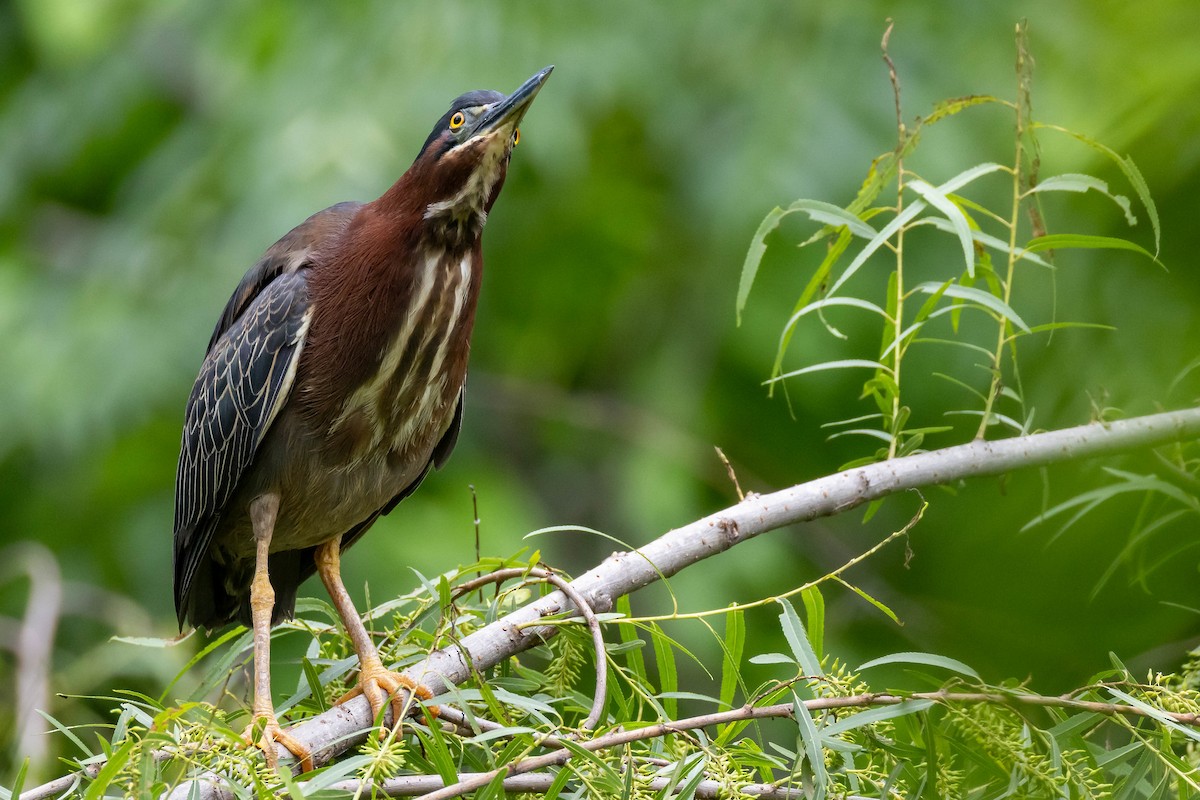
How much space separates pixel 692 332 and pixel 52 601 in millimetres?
3070

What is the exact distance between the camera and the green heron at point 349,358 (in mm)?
2555

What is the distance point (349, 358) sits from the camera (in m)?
2.57

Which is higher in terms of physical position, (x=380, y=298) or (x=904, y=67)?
(x=904, y=67)

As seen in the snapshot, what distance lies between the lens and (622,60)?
520cm

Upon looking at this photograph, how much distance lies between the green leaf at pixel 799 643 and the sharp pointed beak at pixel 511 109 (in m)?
1.26

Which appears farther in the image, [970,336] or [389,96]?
[389,96]

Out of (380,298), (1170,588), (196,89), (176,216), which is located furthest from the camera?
(196,89)

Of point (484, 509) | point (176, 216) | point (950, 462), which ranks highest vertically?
point (176, 216)

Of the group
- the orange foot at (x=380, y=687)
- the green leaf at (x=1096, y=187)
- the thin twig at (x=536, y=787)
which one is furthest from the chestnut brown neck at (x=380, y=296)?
the green leaf at (x=1096, y=187)

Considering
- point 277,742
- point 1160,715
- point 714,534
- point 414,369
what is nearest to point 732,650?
point 714,534

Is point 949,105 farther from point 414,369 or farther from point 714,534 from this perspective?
point 414,369

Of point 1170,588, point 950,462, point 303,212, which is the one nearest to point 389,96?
point 303,212

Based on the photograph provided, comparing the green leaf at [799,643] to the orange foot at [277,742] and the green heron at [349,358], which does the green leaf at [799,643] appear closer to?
the orange foot at [277,742]

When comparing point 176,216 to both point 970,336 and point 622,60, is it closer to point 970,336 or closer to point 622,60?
point 622,60
